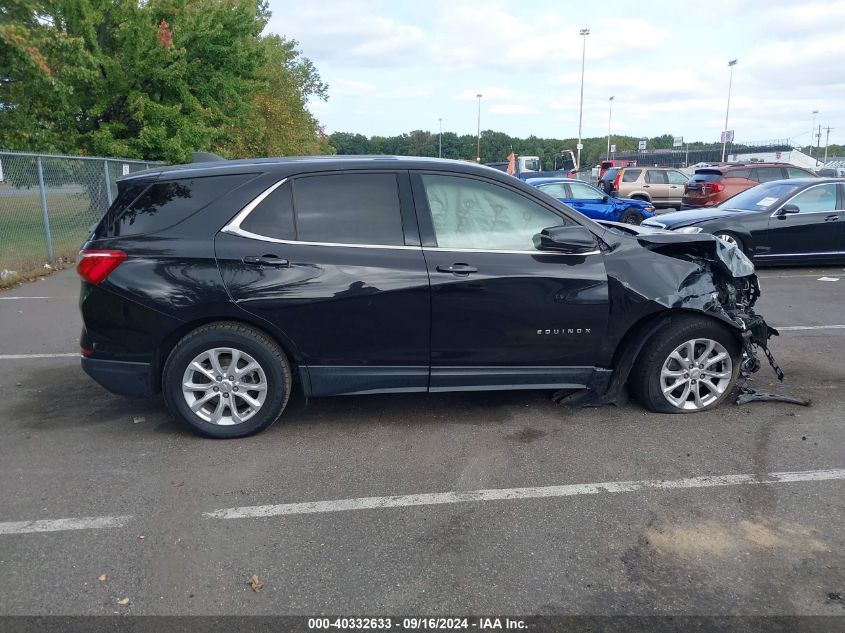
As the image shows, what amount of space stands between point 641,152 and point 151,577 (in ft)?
281

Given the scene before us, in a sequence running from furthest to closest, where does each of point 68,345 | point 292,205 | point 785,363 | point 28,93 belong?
point 28,93 → point 68,345 → point 785,363 → point 292,205

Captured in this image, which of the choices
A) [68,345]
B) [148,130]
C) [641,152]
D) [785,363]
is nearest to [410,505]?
[785,363]

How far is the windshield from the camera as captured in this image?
11.2 meters

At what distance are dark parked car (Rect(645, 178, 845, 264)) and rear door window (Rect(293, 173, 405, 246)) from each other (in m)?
7.65

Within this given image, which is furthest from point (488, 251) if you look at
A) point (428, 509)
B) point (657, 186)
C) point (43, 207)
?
point (657, 186)

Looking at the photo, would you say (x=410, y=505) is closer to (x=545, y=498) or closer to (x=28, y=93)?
(x=545, y=498)

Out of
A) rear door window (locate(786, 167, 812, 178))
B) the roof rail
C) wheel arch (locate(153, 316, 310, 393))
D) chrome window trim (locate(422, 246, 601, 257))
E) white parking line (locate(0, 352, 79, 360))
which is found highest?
rear door window (locate(786, 167, 812, 178))

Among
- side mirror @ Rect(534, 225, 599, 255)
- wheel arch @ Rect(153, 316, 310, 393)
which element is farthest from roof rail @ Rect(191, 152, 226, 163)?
side mirror @ Rect(534, 225, 599, 255)

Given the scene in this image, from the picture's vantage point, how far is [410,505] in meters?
3.58

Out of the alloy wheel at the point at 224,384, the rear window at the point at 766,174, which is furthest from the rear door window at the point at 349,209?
the rear window at the point at 766,174

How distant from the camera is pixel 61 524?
11.2ft

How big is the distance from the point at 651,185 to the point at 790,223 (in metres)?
13.0

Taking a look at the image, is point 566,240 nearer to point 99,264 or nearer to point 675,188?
point 99,264

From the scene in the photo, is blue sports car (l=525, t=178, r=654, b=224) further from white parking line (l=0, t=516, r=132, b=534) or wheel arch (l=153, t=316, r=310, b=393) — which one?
white parking line (l=0, t=516, r=132, b=534)
